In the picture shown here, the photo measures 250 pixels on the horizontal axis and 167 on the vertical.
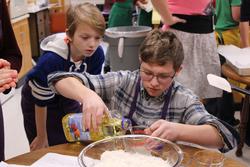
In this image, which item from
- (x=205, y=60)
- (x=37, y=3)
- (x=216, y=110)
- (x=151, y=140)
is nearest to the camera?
(x=151, y=140)

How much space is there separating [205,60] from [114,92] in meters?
0.97

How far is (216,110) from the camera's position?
3.05m

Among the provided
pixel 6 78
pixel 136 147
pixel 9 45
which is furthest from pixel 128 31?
pixel 136 147

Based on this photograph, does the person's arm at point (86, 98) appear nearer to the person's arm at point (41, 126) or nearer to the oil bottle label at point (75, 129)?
the oil bottle label at point (75, 129)

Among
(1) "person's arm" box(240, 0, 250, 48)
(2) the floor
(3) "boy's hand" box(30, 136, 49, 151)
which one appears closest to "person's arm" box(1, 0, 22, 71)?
(3) "boy's hand" box(30, 136, 49, 151)

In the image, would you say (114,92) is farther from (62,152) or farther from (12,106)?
(12,106)

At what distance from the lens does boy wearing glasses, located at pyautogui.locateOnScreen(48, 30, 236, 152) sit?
1.16 m

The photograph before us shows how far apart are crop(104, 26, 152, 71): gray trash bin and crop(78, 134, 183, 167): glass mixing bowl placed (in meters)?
2.58

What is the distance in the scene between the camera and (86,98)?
1.16 meters

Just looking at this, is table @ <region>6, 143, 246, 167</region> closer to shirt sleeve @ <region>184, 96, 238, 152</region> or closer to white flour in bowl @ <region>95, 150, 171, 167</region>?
shirt sleeve @ <region>184, 96, 238, 152</region>

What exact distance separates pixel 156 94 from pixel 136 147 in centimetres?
41

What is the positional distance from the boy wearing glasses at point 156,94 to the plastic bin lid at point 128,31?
2.08 metres

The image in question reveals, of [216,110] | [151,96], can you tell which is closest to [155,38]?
[151,96]

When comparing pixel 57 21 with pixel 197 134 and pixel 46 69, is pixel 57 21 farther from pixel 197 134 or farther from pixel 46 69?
pixel 197 134
